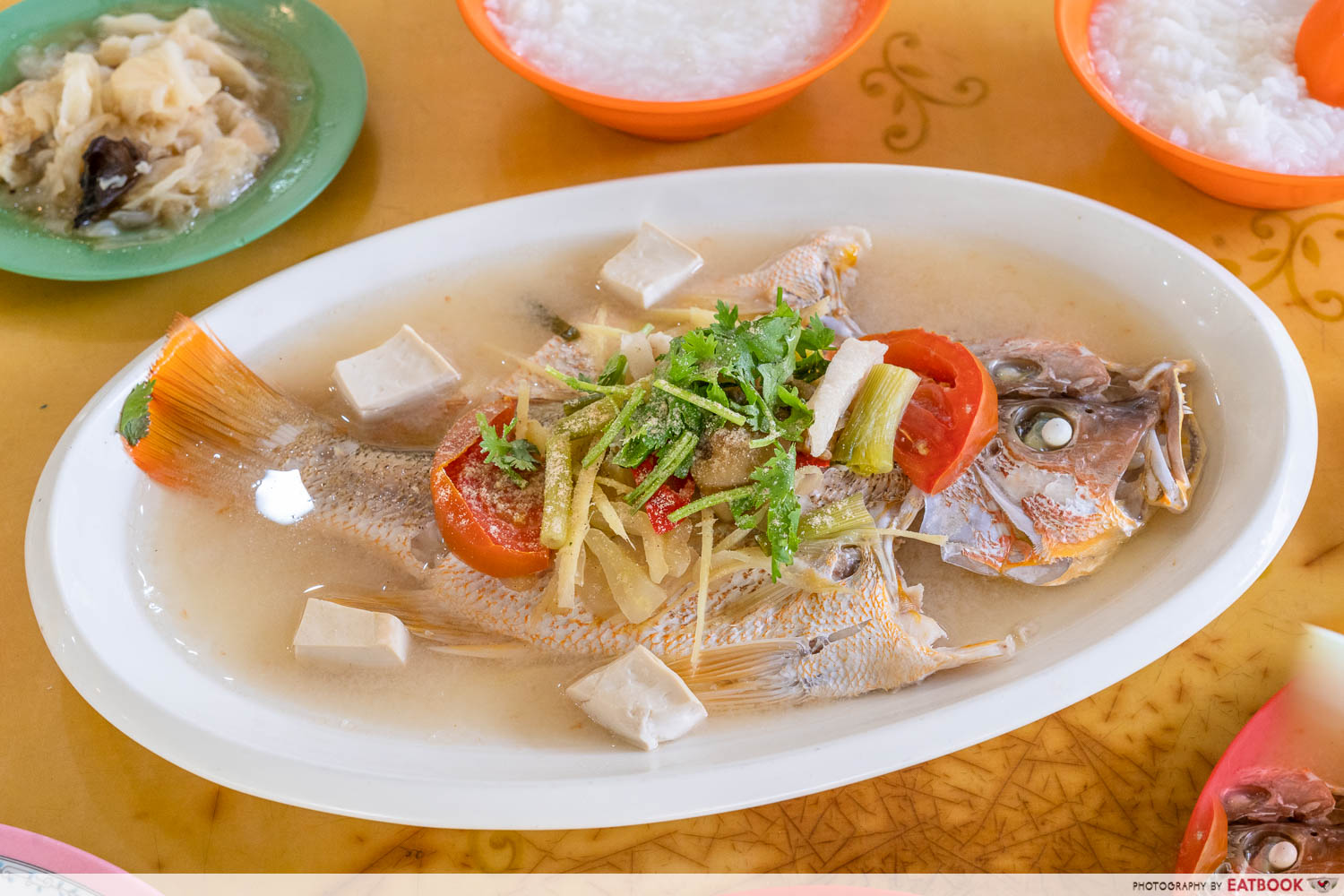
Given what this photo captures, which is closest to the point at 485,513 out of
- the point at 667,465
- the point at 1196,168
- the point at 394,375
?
the point at 667,465

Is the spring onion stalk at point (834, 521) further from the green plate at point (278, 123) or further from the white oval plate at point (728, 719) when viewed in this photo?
the green plate at point (278, 123)

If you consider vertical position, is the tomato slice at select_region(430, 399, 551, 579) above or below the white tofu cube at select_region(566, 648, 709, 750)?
above

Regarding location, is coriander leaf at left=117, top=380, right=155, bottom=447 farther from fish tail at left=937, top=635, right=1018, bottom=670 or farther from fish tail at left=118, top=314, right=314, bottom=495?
fish tail at left=937, top=635, right=1018, bottom=670

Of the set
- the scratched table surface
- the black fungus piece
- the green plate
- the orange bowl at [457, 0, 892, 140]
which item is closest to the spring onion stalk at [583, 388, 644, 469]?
the scratched table surface

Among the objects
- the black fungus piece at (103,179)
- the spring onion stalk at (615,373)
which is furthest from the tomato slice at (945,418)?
the black fungus piece at (103,179)

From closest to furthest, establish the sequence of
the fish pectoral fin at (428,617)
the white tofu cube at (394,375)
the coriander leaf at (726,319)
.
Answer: the coriander leaf at (726,319) → the fish pectoral fin at (428,617) → the white tofu cube at (394,375)

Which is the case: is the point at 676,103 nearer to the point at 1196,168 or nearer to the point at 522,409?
the point at 522,409

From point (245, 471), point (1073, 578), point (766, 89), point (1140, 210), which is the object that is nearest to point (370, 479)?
point (245, 471)
